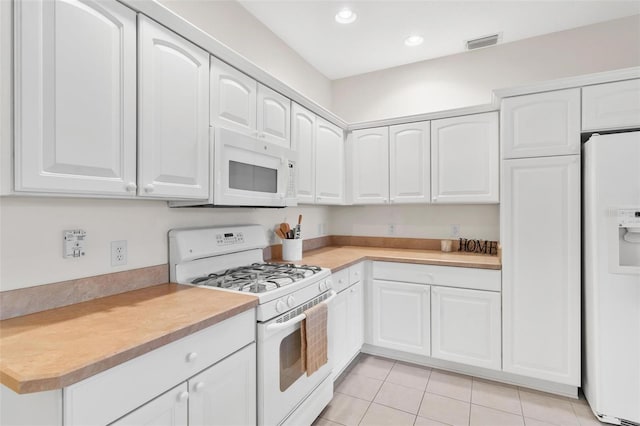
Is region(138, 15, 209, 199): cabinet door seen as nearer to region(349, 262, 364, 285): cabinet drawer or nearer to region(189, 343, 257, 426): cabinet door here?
region(189, 343, 257, 426): cabinet door

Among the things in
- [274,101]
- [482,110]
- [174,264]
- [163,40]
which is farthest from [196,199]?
[482,110]

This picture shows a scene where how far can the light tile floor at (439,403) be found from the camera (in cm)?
197

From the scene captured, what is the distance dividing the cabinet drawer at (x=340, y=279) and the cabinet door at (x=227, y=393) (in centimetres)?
90

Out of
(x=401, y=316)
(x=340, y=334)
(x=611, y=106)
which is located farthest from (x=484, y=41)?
(x=340, y=334)

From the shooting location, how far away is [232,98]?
183 centimetres

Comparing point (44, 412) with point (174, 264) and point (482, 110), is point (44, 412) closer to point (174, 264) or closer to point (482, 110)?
point (174, 264)

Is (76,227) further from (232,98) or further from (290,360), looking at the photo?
(290,360)

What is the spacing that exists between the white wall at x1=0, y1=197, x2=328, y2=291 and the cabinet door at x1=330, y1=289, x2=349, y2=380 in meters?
1.09

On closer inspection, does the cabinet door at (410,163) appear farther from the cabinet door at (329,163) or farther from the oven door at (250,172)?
the oven door at (250,172)

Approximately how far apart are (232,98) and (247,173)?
1.42 feet

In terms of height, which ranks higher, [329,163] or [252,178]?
[329,163]

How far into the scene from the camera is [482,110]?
8.66 ft

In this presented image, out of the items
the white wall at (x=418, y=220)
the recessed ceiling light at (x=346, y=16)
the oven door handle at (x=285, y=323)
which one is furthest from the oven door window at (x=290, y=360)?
the recessed ceiling light at (x=346, y=16)

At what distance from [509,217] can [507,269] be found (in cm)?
37
